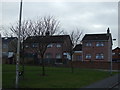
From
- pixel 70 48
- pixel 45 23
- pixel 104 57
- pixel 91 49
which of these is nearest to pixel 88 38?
pixel 91 49

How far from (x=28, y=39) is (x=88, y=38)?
40979 millimetres

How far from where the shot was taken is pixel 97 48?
58250mm

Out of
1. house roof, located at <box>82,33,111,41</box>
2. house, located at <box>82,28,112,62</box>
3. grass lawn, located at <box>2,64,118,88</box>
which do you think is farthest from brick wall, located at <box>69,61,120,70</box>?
grass lawn, located at <box>2,64,118,88</box>

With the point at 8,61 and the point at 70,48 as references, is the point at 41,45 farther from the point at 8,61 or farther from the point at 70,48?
the point at 8,61

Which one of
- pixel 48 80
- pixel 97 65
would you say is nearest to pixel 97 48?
pixel 97 65

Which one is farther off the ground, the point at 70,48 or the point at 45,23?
the point at 45,23

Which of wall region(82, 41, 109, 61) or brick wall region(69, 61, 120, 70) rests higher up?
wall region(82, 41, 109, 61)

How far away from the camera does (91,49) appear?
5878 centimetres

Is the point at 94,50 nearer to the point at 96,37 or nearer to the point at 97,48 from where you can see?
the point at 97,48

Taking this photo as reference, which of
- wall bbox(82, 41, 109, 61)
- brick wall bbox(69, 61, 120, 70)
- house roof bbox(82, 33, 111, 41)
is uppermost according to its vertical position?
house roof bbox(82, 33, 111, 41)

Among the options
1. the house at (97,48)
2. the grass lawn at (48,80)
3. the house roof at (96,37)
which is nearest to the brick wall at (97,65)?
the house at (97,48)

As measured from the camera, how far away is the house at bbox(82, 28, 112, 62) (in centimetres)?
5691

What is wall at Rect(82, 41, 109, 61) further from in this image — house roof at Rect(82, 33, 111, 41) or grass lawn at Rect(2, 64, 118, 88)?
grass lawn at Rect(2, 64, 118, 88)

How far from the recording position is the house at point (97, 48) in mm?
56906
